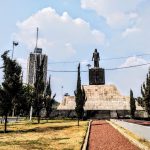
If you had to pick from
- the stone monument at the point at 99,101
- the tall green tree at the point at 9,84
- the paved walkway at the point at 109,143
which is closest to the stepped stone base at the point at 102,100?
the stone monument at the point at 99,101

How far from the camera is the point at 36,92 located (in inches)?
2319

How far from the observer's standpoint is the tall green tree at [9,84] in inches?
1500

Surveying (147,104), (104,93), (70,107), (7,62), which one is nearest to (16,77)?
(7,62)

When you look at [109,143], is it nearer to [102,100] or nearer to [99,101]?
[99,101]

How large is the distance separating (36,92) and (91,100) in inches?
1130

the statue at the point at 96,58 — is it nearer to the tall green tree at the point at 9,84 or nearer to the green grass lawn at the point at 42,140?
the tall green tree at the point at 9,84

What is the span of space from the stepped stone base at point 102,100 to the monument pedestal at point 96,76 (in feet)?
11.9

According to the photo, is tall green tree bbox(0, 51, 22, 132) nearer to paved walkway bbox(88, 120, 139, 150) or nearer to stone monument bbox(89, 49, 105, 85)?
paved walkway bbox(88, 120, 139, 150)

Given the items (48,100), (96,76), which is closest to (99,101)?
(96,76)

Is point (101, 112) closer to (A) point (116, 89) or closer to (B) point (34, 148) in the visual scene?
(A) point (116, 89)

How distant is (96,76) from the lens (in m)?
96.1

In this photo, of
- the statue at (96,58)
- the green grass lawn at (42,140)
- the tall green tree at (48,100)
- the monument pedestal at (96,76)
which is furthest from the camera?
the monument pedestal at (96,76)

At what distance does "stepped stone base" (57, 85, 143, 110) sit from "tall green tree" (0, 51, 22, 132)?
140ft

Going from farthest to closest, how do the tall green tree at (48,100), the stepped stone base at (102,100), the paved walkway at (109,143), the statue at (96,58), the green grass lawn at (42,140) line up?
1. the statue at (96,58)
2. the stepped stone base at (102,100)
3. the tall green tree at (48,100)
4. the green grass lawn at (42,140)
5. the paved walkway at (109,143)
